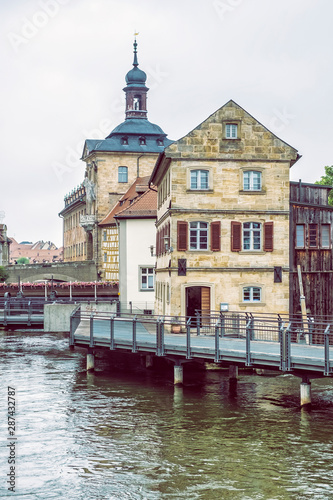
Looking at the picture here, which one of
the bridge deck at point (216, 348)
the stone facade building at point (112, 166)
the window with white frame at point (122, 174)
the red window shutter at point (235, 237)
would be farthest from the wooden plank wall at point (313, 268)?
the window with white frame at point (122, 174)

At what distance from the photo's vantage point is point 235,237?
36969 millimetres

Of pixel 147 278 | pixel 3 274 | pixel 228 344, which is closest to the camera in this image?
pixel 228 344

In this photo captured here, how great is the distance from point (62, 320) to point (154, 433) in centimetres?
1839

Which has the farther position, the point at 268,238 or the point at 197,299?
the point at 197,299

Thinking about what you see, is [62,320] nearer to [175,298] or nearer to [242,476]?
[175,298]

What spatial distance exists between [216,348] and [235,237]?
1058 centimetres

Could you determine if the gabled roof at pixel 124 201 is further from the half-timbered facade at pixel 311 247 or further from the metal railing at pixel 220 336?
the metal railing at pixel 220 336

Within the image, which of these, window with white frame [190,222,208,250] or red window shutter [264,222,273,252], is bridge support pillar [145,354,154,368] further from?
red window shutter [264,222,273,252]

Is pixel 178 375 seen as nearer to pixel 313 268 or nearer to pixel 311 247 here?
pixel 313 268

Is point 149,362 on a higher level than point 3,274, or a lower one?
A: lower

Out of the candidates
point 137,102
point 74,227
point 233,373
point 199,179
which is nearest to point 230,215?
point 199,179

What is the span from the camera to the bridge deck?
24.7 meters

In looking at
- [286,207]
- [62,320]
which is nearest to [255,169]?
[286,207]

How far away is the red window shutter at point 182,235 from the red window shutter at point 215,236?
45.4 inches
